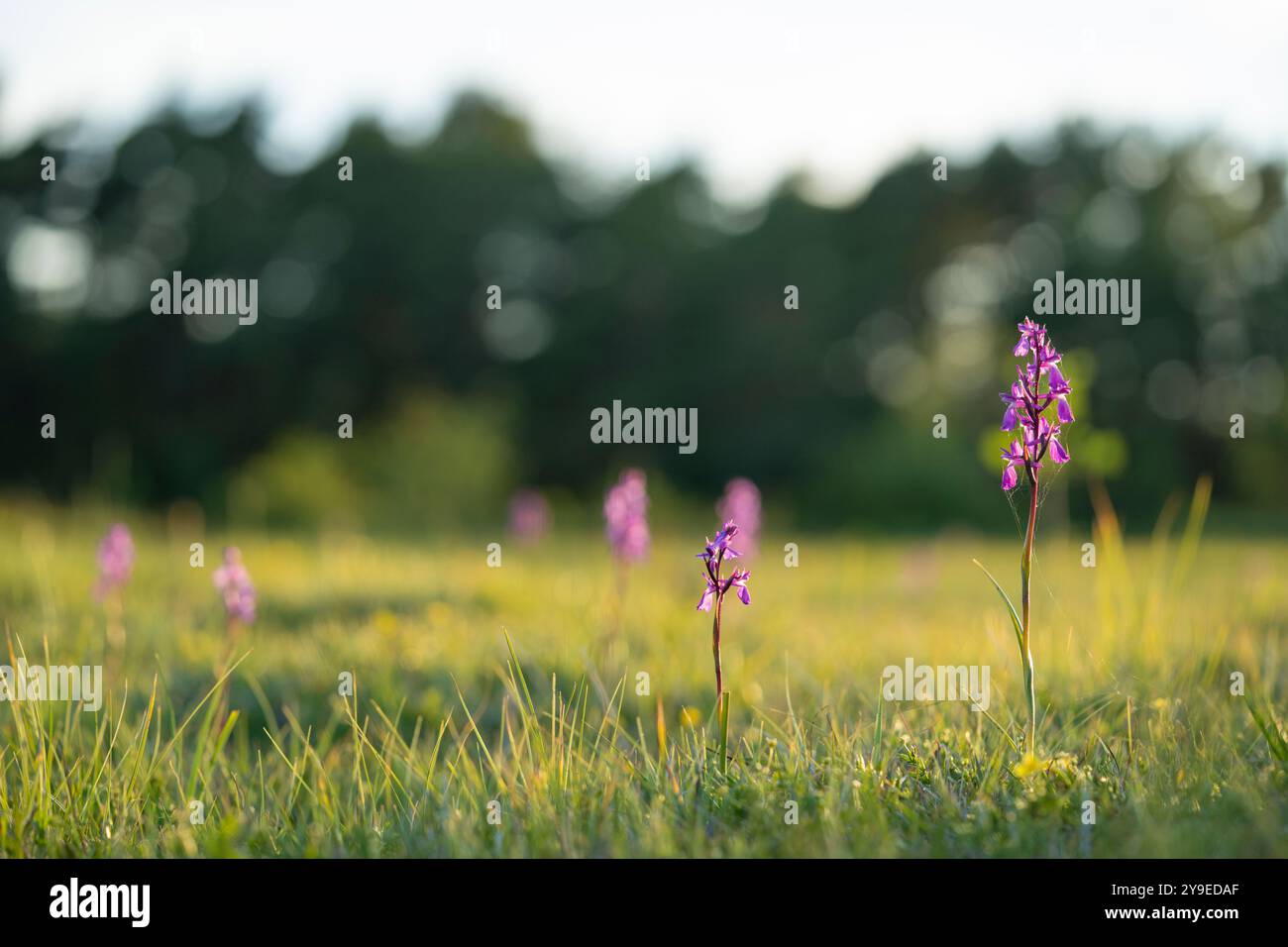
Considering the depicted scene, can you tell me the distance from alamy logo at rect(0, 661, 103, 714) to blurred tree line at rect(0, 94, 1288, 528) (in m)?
13.1

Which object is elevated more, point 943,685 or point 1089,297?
point 1089,297

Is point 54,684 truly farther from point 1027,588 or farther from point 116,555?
point 1027,588

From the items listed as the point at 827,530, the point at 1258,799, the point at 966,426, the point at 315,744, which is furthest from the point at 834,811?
the point at 966,426

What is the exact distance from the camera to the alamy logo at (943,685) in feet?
10.1

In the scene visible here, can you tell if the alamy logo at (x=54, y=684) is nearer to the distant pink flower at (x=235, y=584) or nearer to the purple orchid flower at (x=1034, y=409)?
the distant pink flower at (x=235, y=584)

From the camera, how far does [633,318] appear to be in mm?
20828

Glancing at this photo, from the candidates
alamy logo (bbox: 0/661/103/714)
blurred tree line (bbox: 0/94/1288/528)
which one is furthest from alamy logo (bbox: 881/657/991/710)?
blurred tree line (bbox: 0/94/1288/528)

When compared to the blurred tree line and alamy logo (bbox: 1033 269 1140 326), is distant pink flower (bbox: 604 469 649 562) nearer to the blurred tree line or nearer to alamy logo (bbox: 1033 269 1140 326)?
alamy logo (bbox: 1033 269 1140 326)

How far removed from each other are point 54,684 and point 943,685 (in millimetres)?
Answer: 2967
